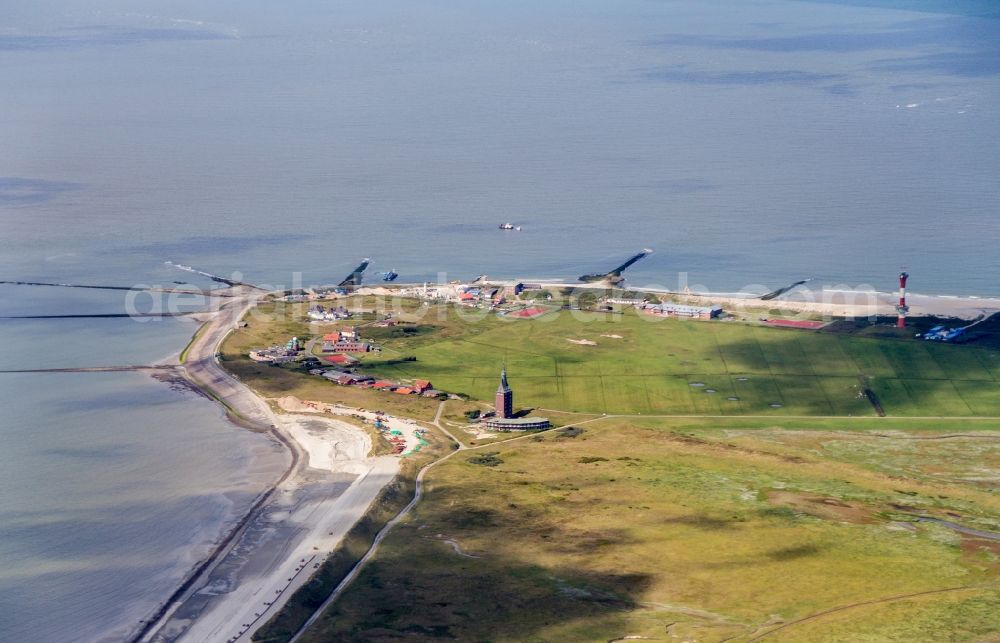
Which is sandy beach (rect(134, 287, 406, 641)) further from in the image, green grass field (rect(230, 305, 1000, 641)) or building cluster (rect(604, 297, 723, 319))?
building cluster (rect(604, 297, 723, 319))

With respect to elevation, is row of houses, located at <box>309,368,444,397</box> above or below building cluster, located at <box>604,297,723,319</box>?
below

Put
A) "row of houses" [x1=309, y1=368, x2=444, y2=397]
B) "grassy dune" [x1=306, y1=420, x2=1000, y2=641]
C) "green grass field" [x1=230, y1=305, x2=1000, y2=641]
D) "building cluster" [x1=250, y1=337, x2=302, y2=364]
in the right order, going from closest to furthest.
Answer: "grassy dune" [x1=306, y1=420, x2=1000, y2=641] → "green grass field" [x1=230, y1=305, x2=1000, y2=641] → "row of houses" [x1=309, y1=368, x2=444, y2=397] → "building cluster" [x1=250, y1=337, x2=302, y2=364]

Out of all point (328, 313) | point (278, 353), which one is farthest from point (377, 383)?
point (328, 313)

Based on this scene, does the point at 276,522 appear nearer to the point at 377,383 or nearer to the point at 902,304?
the point at 377,383

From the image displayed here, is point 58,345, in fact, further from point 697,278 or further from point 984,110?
point 984,110

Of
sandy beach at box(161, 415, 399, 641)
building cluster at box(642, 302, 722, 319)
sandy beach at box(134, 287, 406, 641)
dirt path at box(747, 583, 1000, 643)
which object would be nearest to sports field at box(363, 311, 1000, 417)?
building cluster at box(642, 302, 722, 319)

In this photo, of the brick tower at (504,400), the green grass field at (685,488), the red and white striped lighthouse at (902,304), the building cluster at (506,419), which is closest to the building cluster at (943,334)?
the green grass field at (685,488)
